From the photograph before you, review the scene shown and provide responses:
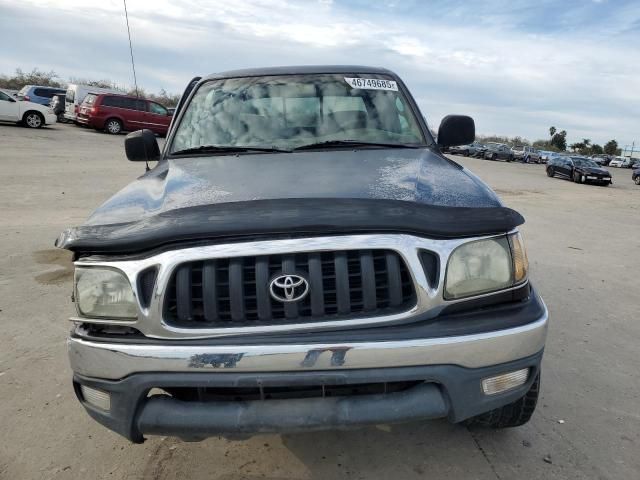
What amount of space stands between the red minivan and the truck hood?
69.0ft

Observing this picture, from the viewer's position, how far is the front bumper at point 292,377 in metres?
1.71

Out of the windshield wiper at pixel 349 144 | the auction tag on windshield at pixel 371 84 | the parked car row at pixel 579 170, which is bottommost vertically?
the parked car row at pixel 579 170

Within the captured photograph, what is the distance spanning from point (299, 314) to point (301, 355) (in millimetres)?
161

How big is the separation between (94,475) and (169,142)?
1.96 m

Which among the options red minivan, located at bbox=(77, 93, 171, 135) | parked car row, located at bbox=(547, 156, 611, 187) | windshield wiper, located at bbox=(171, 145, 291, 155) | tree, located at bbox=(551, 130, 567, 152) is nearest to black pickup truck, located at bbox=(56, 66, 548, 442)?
windshield wiper, located at bbox=(171, 145, 291, 155)

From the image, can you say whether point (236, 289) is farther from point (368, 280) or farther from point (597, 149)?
point (597, 149)

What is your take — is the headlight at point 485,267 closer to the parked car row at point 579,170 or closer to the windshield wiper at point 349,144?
the windshield wiper at point 349,144

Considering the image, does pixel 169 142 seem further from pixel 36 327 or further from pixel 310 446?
pixel 310 446

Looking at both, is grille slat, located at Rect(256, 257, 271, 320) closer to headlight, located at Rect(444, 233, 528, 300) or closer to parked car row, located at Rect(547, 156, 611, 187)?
headlight, located at Rect(444, 233, 528, 300)

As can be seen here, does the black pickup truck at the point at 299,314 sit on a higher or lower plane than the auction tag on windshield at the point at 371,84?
lower

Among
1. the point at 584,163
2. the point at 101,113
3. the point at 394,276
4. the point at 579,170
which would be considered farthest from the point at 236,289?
the point at 584,163

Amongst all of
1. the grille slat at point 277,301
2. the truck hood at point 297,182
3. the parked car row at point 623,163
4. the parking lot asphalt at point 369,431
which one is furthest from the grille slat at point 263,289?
the parked car row at point 623,163

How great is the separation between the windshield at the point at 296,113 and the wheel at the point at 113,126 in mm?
21340

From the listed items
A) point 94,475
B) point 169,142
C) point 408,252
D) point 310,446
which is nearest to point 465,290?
point 408,252
